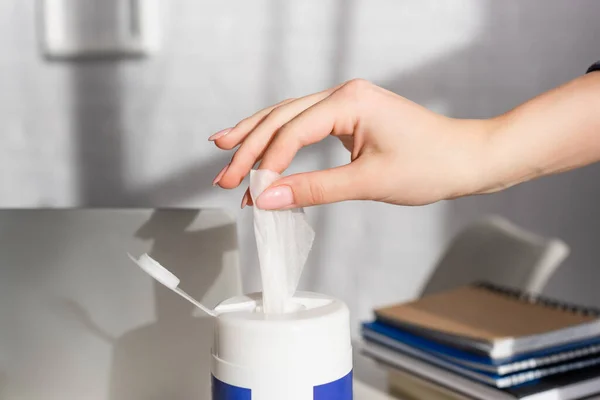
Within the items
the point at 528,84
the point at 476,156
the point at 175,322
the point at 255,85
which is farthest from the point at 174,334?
the point at 528,84

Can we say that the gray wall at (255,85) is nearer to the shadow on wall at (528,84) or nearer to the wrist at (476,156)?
the shadow on wall at (528,84)

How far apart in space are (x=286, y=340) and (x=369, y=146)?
8.0 inches

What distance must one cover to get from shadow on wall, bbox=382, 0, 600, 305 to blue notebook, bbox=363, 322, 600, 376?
90 cm

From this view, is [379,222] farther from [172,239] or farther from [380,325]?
[172,239]

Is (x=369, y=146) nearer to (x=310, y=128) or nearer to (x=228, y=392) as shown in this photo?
(x=310, y=128)

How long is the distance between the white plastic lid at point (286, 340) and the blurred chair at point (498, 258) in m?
0.63

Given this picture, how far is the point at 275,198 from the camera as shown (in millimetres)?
451


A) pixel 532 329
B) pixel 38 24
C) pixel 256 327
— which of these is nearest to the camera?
pixel 256 327

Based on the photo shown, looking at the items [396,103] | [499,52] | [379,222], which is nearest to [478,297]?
[396,103]

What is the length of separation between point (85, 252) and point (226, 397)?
0.70ft

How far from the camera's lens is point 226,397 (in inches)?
16.6

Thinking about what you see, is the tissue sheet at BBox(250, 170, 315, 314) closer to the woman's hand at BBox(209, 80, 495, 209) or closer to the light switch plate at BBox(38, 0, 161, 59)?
the woman's hand at BBox(209, 80, 495, 209)

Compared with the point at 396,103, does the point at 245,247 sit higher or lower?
A: lower

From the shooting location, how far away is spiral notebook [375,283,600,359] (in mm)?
685
